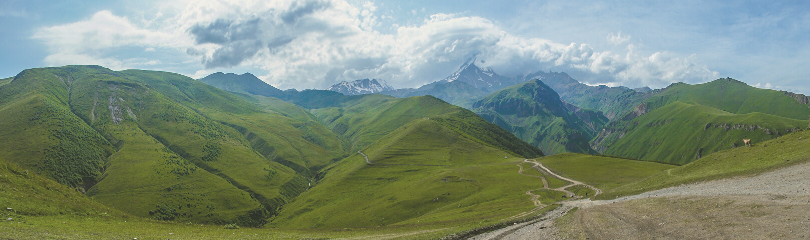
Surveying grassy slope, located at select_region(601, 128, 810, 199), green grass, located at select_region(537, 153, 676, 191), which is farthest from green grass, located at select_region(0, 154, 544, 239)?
green grass, located at select_region(537, 153, 676, 191)

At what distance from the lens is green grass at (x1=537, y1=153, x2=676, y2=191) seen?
102 meters

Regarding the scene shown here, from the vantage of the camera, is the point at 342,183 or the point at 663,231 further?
the point at 342,183

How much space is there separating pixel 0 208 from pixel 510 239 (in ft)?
194

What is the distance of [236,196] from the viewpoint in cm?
19150

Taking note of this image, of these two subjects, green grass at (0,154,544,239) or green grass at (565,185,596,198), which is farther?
green grass at (565,185,596,198)

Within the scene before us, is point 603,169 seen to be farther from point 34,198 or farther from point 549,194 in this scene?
point 34,198

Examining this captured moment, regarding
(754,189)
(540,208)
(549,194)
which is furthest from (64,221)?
(549,194)

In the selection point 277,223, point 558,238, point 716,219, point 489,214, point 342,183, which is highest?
point 716,219

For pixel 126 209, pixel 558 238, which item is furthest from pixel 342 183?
pixel 558 238

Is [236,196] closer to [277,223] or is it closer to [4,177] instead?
[277,223]

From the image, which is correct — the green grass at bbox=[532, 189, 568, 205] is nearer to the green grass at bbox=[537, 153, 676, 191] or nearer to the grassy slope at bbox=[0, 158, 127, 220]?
the green grass at bbox=[537, 153, 676, 191]

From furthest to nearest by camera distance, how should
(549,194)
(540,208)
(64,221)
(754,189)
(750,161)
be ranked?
1. (549,194)
2. (540,208)
3. (750,161)
4. (64,221)
5. (754,189)

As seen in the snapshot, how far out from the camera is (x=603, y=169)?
119625 millimetres

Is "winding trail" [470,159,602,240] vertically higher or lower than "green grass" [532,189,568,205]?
higher
